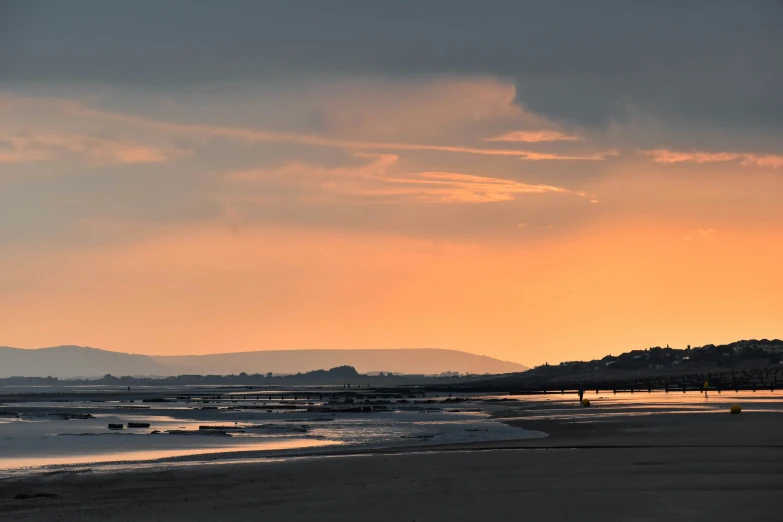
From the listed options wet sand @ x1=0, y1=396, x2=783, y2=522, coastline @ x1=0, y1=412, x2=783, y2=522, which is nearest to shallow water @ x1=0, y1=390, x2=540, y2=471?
coastline @ x1=0, y1=412, x2=783, y2=522

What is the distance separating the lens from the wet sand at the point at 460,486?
2095 centimetres

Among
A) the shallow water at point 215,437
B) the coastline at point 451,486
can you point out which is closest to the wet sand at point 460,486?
the coastline at point 451,486

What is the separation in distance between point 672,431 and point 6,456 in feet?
95.6

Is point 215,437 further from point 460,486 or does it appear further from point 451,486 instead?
point 460,486

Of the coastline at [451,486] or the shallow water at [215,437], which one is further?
the shallow water at [215,437]

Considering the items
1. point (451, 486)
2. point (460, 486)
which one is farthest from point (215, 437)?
point (460, 486)

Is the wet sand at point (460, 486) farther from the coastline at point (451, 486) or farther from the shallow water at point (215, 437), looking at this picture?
the shallow water at point (215, 437)

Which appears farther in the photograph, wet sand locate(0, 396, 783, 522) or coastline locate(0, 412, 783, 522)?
coastline locate(0, 412, 783, 522)

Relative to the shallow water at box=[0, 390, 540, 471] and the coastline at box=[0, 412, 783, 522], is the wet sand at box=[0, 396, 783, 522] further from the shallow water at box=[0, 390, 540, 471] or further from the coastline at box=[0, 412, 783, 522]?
the shallow water at box=[0, 390, 540, 471]

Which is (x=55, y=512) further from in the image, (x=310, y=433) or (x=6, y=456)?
(x=310, y=433)

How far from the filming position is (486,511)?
69.1 ft

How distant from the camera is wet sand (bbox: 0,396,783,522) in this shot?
21.0m

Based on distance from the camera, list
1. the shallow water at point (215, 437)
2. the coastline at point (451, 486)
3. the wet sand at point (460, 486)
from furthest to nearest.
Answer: the shallow water at point (215, 437) → the coastline at point (451, 486) → the wet sand at point (460, 486)

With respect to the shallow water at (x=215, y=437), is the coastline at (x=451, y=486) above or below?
below
